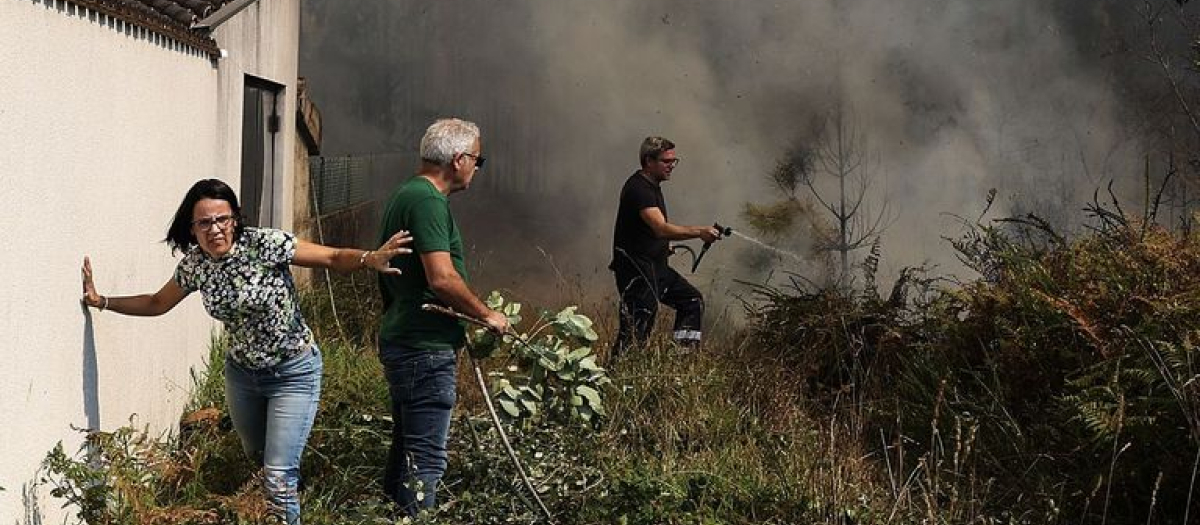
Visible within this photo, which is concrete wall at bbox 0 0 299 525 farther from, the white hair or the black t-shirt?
the black t-shirt

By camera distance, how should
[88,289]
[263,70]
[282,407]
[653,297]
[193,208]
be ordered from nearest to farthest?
[88,289] → [193,208] → [282,407] → [653,297] → [263,70]

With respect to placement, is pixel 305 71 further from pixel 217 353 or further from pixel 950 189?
pixel 217 353

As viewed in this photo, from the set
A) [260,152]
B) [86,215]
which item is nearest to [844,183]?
[260,152]

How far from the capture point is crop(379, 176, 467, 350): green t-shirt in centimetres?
502

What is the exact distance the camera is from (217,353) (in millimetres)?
7227

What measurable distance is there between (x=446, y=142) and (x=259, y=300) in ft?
2.76

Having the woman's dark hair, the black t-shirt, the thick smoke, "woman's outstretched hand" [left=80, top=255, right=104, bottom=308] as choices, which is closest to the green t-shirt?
the woman's dark hair

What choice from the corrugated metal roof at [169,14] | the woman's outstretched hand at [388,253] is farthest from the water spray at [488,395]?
the corrugated metal roof at [169,14]

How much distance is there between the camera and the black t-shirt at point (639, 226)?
8.06 metres

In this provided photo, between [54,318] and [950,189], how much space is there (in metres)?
10.6

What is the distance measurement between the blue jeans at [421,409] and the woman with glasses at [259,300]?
0.96 ft

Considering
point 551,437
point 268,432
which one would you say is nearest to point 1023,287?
point 551,437

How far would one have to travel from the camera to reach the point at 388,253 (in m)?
4.89

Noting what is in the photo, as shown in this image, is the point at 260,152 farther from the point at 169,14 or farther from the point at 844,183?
the point at 844,183
